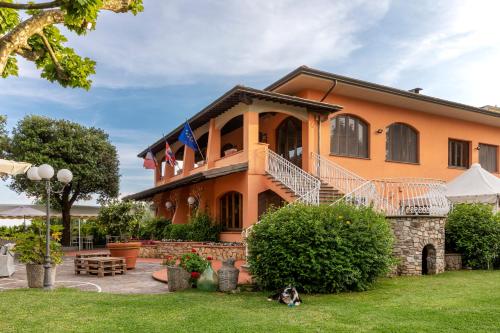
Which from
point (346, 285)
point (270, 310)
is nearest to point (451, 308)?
point (346, 285)

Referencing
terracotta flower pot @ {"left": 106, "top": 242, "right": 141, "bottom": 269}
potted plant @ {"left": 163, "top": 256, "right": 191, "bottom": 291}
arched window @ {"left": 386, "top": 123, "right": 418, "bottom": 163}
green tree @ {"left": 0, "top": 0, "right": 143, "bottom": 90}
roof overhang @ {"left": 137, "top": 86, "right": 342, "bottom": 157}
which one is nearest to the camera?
green tree @ {"left": 0, "top": 0, "right": 143, "bottom": 90}

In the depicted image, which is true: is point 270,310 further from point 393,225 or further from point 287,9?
point 287,9

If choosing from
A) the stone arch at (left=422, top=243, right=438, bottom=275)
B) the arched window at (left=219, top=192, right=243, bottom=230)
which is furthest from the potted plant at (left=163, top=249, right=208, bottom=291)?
the arched window at (left=219, top=192, right=243, bottom=230)

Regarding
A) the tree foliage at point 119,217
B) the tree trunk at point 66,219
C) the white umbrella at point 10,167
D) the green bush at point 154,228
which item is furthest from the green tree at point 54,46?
the tree trunk at point 66,219

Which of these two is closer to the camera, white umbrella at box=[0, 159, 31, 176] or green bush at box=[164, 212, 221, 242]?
white umbrella at box=[0, 159, 31, 176]

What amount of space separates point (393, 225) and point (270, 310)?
5.68 m

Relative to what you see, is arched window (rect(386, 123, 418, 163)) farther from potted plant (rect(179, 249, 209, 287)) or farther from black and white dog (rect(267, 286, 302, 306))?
black and white dog (rect(267, 286, 302, 306))

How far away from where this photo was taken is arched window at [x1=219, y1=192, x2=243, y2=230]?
17.4 metres

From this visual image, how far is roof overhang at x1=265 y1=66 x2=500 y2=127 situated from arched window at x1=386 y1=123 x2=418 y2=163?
104 centimetres

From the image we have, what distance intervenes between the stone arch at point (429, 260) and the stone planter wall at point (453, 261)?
98 cm

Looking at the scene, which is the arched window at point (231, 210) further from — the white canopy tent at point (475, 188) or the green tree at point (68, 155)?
the green tree at point (68, 155)

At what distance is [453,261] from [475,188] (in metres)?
3.23

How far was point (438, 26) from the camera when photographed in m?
12.0

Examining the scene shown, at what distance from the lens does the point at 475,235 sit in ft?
42.7
